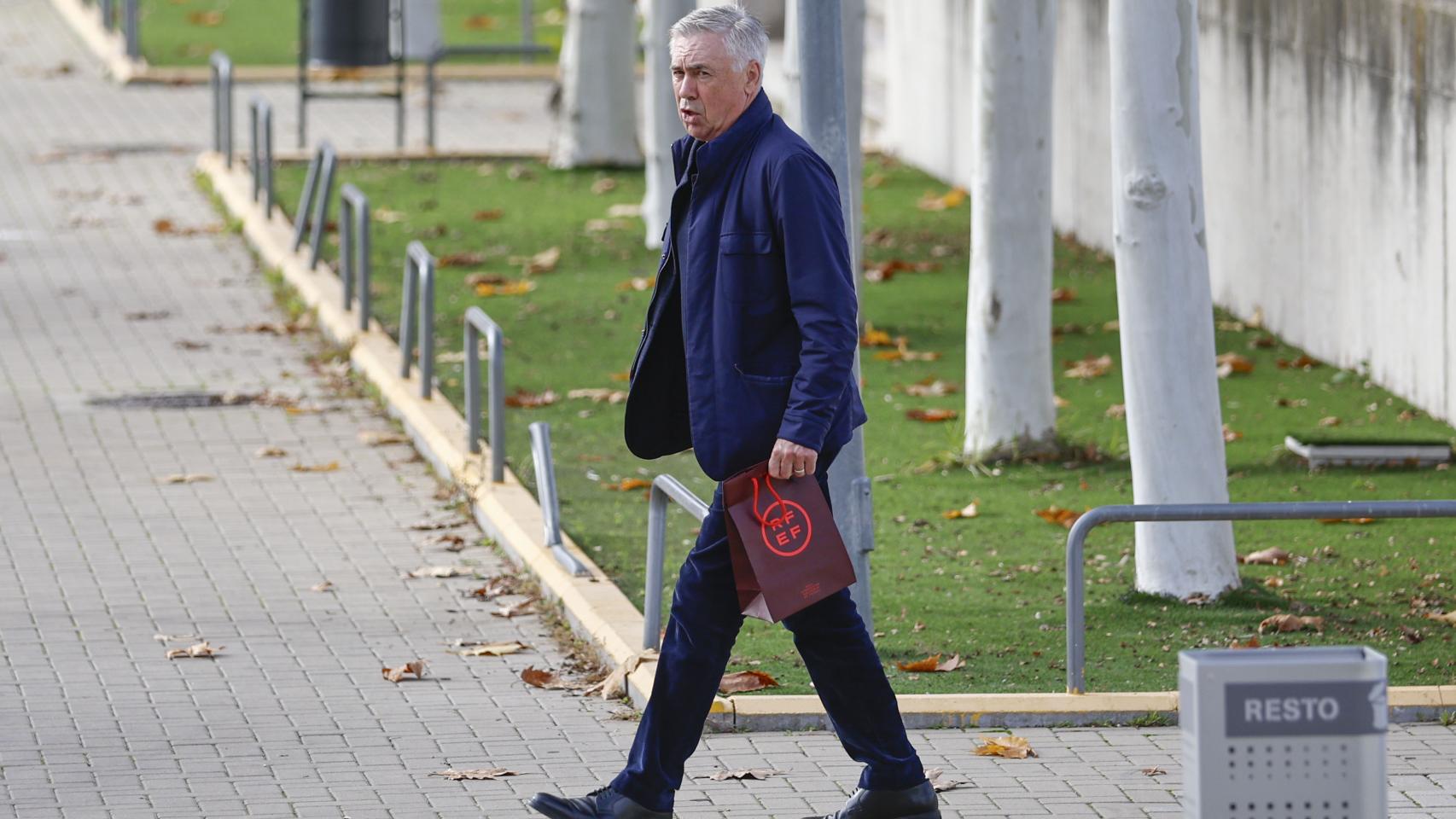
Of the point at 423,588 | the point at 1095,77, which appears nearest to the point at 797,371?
the point at 423,588

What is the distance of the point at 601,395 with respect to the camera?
13.1 m

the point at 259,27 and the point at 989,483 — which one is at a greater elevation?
the point at 259,27

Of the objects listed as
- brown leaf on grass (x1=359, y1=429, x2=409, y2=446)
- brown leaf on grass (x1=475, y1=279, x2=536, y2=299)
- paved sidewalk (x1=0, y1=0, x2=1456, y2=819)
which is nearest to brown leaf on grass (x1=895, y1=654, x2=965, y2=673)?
paved sidewalk (x1=0, y1=0, x2=1456, y2=819)

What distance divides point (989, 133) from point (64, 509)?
4.38m

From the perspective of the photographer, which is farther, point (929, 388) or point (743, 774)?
point (929, 388)

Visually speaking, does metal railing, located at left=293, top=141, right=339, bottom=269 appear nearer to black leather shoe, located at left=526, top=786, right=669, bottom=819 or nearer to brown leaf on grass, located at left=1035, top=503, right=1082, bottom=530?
brown leaf on grass, located at left=1035, top=503, right=1082, bottom=530

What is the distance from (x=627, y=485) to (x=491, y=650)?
2.75 m

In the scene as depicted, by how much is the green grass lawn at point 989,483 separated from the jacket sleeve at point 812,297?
212 cm

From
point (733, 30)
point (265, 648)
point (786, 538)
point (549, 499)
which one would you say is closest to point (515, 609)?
point (549, 499)

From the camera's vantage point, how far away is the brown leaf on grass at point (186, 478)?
37.1 feet

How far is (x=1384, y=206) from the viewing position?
42.3 ft

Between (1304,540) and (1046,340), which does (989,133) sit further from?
(1304,540)

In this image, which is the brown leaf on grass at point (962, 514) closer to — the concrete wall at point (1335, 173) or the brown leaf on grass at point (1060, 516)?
the brown leaf on grass at point (1060, 516)

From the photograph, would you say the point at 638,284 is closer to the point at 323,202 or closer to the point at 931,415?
the point at 323,202
